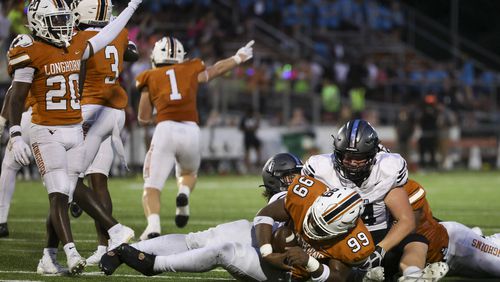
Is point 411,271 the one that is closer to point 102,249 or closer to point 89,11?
point 102,249

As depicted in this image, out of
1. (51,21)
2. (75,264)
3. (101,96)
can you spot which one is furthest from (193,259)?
(101,96)

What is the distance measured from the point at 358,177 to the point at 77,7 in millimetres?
2884

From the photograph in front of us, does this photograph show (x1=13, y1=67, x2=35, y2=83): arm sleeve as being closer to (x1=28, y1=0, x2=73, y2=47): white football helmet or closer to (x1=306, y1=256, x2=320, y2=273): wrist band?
(x1=28, y1=0, x2=73, y2=47): white football helmet

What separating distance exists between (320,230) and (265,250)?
335 mm

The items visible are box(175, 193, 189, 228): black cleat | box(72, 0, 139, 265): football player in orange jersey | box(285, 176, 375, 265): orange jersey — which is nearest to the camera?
box(285, 176, 375, 265): orange jersey

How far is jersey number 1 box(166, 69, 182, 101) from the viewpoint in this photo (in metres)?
9.14

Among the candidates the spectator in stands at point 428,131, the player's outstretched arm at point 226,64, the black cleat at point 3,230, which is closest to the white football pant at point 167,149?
the player's outstretched arm at point 226,64

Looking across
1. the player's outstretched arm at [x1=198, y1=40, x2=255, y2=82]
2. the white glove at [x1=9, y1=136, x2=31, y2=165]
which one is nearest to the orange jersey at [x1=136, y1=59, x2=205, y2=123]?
the player's outstretched arm at [x1=198, y1=40, x2=255, y2=82]

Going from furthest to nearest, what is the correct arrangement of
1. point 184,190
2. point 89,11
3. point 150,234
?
1. point 184,190
2. point 150,234
3. point 89,11

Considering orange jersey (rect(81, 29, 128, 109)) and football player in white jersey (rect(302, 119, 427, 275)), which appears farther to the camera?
orange jersey (rect(81, 29, 128, 109))

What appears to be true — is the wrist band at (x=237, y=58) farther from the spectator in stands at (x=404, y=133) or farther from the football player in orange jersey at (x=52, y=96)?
the spectator in stands at (x=404, y=133)

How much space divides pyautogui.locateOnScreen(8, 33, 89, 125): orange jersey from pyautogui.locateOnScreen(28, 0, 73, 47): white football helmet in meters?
0.06

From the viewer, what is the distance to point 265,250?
18.6ft

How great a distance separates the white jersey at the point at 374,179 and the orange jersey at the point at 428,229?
0.19 metres
